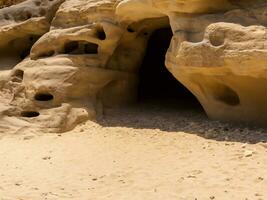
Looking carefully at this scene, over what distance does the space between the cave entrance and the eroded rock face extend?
1.02m

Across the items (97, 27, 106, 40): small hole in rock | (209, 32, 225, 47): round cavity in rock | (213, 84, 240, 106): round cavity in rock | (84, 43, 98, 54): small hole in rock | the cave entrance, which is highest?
(209, 32, 225, 47): round cavity in rock

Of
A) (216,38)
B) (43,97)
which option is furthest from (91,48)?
(216,38)

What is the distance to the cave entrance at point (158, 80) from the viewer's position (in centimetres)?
955

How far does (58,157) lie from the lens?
5988 millimetres

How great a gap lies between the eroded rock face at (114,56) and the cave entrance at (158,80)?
40.0 inches

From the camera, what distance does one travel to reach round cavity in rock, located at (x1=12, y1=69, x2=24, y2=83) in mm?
8781

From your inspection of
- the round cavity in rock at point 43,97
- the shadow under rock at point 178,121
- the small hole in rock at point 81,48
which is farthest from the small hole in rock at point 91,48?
the shadow under rock at point 178,121

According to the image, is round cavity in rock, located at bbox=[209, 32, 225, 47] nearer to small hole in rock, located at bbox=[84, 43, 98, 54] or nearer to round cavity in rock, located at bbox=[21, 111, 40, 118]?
small hole in rock, located at bbox=[84, 43, 98, 54]

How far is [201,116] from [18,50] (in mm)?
5003

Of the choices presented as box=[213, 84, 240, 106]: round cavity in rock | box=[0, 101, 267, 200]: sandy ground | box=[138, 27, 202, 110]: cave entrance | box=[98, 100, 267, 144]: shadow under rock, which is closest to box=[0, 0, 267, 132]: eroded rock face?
box=[213, 84, 240, 106]: round cavity in rock

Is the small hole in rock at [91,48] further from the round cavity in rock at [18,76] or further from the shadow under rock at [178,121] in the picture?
the round cavity in rock at [18,76]

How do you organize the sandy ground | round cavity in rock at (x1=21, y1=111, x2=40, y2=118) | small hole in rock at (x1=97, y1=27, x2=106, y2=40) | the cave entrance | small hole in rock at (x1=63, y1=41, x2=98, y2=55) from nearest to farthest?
the sandy ground
round cavity in rock at (x1=21, y1=111, x2=40, y2=118)
small hole in rock at (x1=97, y1=27, x2=106, y2=40)
small hole in rock at (x1=63, y1=41, x2=98, y2=55)
the cave entrance

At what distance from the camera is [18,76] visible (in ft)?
29.0

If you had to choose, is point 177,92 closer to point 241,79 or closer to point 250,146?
point 241,79
